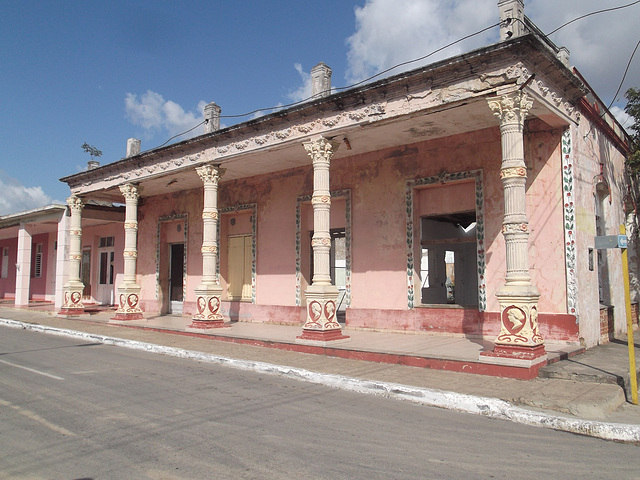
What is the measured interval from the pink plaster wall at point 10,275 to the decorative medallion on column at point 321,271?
78.2 feet

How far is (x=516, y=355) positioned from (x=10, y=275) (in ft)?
97.1

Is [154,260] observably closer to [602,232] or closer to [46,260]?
[46,260]

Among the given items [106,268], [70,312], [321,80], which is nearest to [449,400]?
[321,80]

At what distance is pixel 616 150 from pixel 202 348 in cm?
1113

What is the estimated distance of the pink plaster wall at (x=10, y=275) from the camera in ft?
92.7

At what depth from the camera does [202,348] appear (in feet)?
35.0

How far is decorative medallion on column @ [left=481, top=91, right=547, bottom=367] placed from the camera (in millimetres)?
7555

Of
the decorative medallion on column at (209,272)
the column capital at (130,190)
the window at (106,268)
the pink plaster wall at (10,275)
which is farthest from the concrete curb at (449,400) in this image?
the pink plaster wall at (10,275)

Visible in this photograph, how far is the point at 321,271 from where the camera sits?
35.3 feet

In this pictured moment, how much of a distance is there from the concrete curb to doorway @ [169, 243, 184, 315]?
8758 mm

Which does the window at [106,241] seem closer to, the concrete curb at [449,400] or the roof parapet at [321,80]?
the concrete curb at [449,400]

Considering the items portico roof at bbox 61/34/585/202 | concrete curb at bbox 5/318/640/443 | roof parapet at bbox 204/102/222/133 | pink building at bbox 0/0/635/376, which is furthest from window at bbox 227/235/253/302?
concrete curb at bbox 5/318/640/443

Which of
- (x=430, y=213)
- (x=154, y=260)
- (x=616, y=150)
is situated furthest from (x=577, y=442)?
(x=154, y=260)

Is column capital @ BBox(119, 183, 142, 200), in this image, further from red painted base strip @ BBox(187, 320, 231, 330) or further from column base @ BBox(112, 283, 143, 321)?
red painted base strip @ BBox(187, 320, 231, 330)
